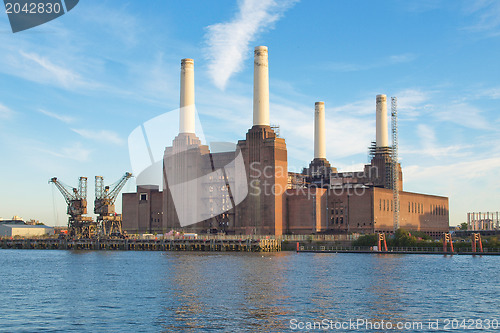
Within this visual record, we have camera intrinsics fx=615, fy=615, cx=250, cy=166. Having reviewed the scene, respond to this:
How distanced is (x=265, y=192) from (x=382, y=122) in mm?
42275

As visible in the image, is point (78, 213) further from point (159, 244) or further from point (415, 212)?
point (415, 212)

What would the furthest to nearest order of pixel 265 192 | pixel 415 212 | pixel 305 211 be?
1. pixel 415 212
2. pixel 305 211
3. pixel 265 192

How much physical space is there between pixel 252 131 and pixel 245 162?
7887mm

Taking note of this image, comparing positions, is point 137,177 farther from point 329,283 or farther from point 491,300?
point 491,300

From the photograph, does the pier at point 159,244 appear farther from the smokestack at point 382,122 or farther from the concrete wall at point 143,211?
the smokestack at point 382,122

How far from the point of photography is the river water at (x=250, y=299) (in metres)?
41.3

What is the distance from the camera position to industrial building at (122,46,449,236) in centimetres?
14688

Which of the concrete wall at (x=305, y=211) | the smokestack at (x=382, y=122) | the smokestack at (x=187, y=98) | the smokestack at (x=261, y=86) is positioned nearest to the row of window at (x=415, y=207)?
the concrete wall at (x=305, y=211)

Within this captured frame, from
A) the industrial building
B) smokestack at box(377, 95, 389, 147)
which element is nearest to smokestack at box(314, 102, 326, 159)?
the industrial building

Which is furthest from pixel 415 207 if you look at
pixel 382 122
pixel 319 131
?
pixel 319 131

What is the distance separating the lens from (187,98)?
158 m

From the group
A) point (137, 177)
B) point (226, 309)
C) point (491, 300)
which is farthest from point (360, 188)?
point (226, 309)

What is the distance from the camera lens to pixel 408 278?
69.3 metres

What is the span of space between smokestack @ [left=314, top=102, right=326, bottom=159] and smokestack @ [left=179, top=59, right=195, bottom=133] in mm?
36882
